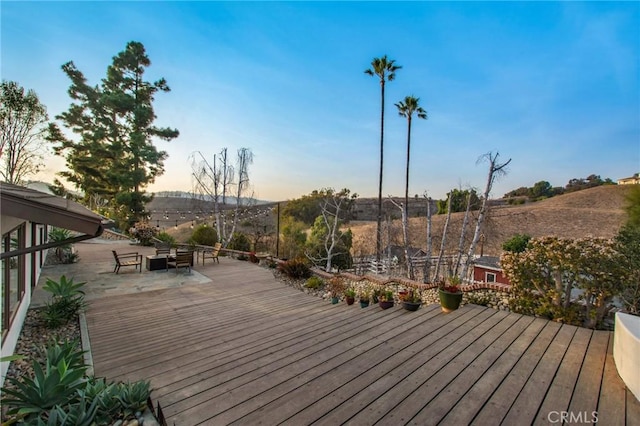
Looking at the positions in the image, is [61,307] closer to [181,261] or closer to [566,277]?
[181,261]

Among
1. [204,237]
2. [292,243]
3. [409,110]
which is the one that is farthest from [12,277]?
[409,110]

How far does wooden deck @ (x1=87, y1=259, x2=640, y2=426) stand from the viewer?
231 centimetres

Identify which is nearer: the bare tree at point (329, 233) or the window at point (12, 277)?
the window at point (12, 277)

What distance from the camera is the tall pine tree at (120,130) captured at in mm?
16719

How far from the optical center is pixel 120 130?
17.4m

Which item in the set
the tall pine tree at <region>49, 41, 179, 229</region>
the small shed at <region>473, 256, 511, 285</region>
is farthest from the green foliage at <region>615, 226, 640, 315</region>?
the tall pine tree at <region>49, 41, 179, 229</region>

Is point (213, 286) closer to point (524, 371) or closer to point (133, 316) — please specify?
point (133, 316)

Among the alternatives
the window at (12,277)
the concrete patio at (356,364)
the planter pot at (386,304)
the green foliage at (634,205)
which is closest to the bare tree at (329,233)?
the planter pot at (386,304)

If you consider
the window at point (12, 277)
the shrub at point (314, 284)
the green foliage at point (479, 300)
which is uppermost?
the window at point (12, 277)

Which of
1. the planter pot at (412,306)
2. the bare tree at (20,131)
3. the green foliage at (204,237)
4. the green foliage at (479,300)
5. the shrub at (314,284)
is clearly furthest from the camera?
the green foliage at (204,237)

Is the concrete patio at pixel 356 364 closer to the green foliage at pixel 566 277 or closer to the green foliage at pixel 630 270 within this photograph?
the green foliage at pixel 566 277
